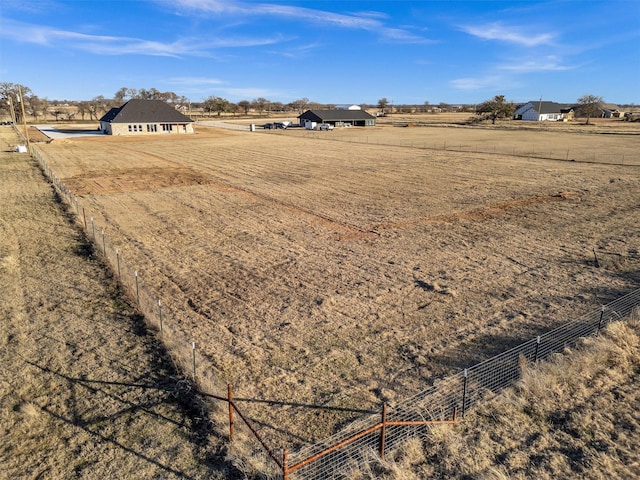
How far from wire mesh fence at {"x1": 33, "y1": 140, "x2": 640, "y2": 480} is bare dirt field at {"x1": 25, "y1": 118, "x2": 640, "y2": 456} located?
1.02 ft

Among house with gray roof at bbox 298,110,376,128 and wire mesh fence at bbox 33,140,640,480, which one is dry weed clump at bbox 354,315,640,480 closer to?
wire mesh fence at bbox 33,140,640,480

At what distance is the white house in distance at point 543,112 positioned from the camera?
382 feet

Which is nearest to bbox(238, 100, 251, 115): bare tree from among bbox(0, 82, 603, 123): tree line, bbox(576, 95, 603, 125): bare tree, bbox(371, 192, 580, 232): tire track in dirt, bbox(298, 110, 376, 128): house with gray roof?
bbox(0, 82, 603, 123): tree line

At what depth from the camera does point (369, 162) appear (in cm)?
3916

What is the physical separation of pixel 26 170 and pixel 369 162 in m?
27.5

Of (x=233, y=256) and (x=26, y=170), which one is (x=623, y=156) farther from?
(x=26, y=170)

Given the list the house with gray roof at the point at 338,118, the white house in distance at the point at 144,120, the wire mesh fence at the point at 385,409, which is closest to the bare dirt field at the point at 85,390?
the wire mesh fence at the point at 385,409

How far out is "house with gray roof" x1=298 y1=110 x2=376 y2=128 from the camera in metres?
89.7

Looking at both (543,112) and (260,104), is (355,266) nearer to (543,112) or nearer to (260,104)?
Answer: (543,112)

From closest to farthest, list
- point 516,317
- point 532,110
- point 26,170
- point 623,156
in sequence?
point 516,317 → point 26,170 → point 623,156 → point 532,110

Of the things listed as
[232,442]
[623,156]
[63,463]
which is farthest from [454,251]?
[623,156]

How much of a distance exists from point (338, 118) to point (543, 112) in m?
61.6

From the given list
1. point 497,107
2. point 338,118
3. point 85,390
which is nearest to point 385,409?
point 85,390

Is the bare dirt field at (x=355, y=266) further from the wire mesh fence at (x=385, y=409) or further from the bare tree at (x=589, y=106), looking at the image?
the bare tree at (x=589, y=106)
